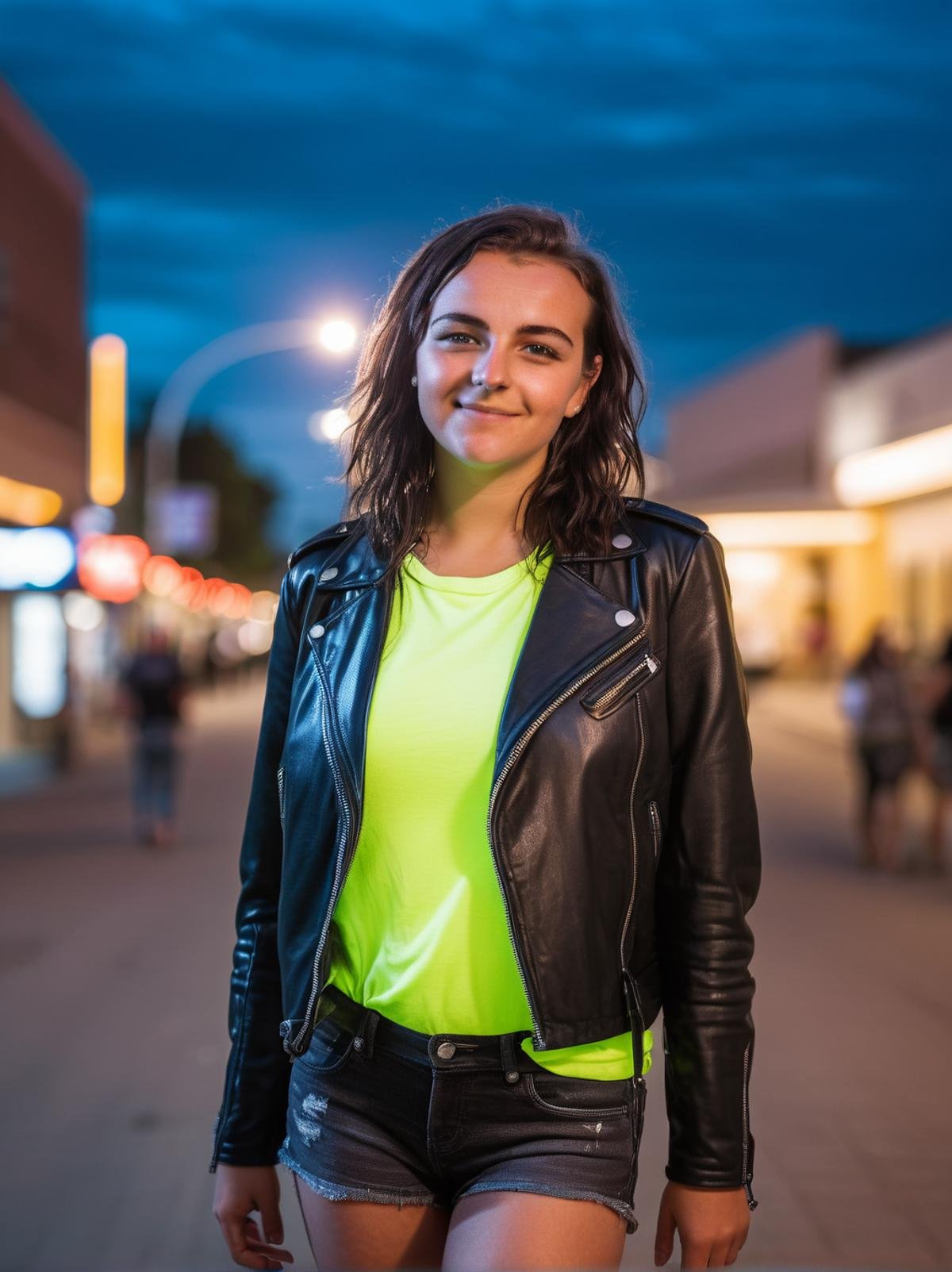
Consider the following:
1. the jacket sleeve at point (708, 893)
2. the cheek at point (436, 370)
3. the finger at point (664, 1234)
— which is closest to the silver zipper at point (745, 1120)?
the jacket sleeve at point (708, 893)

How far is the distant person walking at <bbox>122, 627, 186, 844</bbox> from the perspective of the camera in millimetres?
15211

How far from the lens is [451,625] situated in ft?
8.34

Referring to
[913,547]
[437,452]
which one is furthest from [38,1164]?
[913,547]

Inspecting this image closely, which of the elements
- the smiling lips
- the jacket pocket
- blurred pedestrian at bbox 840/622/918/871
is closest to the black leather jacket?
the jacket pocket

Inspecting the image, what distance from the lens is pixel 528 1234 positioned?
7.47 feet

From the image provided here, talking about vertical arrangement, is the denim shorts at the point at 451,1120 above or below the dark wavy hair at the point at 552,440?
below

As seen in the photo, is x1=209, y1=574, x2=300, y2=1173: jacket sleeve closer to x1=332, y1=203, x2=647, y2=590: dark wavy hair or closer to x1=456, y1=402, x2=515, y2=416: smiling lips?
x1=332, y1=203, x2=647, y2=590: dark wavy hair

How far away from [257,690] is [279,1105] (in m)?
54.0

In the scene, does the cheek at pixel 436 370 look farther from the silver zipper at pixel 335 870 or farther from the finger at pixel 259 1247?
the finger at pixel 259 1247

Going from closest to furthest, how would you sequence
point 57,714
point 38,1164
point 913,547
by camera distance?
point 38,1164 < point 57,714 < point 913,547

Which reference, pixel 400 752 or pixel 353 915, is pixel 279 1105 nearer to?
pixel 353 915

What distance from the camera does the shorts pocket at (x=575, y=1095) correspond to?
2.38 m

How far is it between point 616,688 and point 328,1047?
2.15ft

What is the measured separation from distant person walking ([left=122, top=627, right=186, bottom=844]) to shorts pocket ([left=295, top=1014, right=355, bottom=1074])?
42.1 feet
